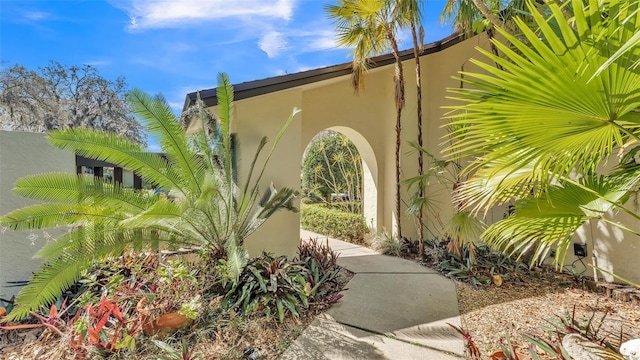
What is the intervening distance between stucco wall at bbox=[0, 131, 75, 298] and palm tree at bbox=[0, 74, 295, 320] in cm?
103

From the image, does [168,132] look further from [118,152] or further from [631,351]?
[631,351]

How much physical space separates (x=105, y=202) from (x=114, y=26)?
752 centimetres

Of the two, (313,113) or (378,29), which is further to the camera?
(313,113)

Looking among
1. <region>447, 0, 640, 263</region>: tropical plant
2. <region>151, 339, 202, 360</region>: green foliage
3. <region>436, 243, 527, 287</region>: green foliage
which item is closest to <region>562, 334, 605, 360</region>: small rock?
<region>447, 0, 640, 263</region>: tropical plant

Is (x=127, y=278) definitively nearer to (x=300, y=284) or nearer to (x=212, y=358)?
(x=212, y=358)

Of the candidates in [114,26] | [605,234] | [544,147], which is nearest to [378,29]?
[544,147]

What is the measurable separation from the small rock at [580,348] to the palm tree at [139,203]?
3.70 meters

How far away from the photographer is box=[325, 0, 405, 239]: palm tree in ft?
20.1

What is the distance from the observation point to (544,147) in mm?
2080

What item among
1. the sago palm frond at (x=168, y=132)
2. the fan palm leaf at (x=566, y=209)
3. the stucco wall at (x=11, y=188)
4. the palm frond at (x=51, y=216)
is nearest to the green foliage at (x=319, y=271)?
the sago palm frond at (x=168, y=132)

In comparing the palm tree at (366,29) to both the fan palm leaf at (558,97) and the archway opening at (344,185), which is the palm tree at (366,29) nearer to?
the archway opening at (344,185)

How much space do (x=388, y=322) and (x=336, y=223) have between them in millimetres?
6005

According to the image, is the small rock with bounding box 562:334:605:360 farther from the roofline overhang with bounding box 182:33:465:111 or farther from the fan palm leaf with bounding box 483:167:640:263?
the roofline overhang with bounding box 182:33:465:111

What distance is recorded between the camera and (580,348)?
257 cm
